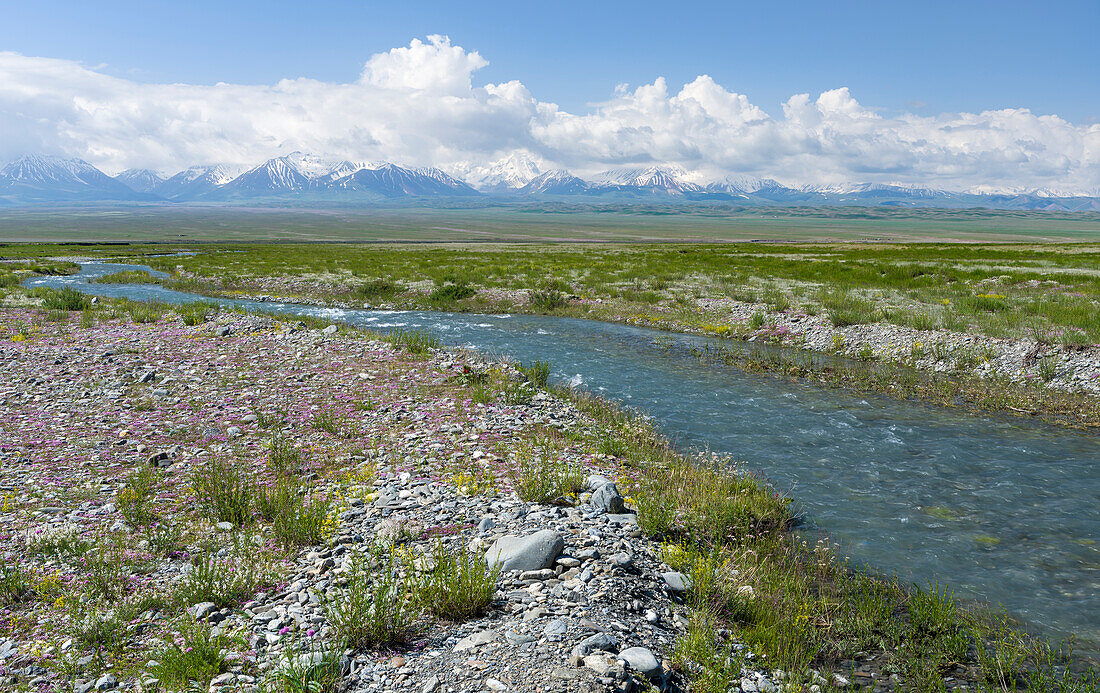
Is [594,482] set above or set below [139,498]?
below

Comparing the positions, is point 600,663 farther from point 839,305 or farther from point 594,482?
point 839,305

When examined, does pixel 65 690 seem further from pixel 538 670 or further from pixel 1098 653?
pixel 1098 653

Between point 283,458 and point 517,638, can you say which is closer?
point 517,638

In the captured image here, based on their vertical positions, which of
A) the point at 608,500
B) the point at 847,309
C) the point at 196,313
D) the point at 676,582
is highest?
the point at 847,309

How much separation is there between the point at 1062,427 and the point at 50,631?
2240 centimetres

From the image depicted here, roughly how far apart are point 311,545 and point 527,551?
3307 mm

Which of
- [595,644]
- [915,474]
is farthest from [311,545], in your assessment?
[915,474]

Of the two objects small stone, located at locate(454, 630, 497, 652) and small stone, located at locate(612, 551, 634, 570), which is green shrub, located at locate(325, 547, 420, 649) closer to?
small stone, located at locate(454, 630, 497, 652)

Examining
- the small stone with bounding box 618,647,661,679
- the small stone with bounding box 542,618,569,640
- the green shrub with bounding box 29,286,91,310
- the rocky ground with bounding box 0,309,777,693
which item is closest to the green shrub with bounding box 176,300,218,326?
the green shrub with bounding box 29,286,91,310

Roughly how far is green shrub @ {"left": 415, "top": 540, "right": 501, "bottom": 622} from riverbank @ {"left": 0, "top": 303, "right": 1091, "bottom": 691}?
0.05m

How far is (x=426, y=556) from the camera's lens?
7.87 metres

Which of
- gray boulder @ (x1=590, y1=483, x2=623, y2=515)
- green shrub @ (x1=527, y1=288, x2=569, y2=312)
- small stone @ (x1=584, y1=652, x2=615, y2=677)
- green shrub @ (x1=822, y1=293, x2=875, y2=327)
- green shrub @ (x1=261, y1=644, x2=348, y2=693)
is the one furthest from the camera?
green shrub @ (x1=527, y1=288, x2=569, y2=312)

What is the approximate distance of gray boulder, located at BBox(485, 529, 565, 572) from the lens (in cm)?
762

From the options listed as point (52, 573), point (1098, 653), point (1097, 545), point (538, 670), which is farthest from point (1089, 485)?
point (52, 573)
